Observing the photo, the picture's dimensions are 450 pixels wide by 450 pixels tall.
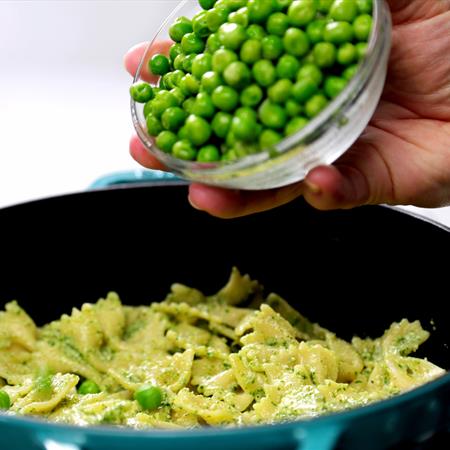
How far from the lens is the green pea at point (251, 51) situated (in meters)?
1.67

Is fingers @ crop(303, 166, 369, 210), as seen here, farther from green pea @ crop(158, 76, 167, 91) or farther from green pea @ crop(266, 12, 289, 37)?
green pea @ crop(158, 76, 167, 91)

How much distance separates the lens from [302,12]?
1.67 m

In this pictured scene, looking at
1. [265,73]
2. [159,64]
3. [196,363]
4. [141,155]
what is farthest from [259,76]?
[196,363]

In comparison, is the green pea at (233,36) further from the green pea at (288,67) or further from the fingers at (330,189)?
the fingers at (330,189)

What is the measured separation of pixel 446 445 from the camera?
1618 mm

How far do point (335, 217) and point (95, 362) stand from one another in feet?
2.68

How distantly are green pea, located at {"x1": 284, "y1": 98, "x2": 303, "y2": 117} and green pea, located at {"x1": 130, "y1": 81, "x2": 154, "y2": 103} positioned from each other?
0.42m

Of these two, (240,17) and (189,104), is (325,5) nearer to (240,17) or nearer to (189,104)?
(240,17)

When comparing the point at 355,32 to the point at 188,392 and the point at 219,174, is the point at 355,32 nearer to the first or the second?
the point at 219,174

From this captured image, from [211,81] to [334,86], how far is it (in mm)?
263

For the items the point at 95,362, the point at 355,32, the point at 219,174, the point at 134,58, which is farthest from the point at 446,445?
the point at 134,58

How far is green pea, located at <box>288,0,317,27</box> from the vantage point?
65.9 inches

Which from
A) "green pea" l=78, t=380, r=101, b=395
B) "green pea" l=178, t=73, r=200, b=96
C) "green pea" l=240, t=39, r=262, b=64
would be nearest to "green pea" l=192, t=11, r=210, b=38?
"green pea" l=178, t=73, r=200, b=96

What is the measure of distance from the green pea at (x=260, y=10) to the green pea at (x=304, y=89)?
0.21m
